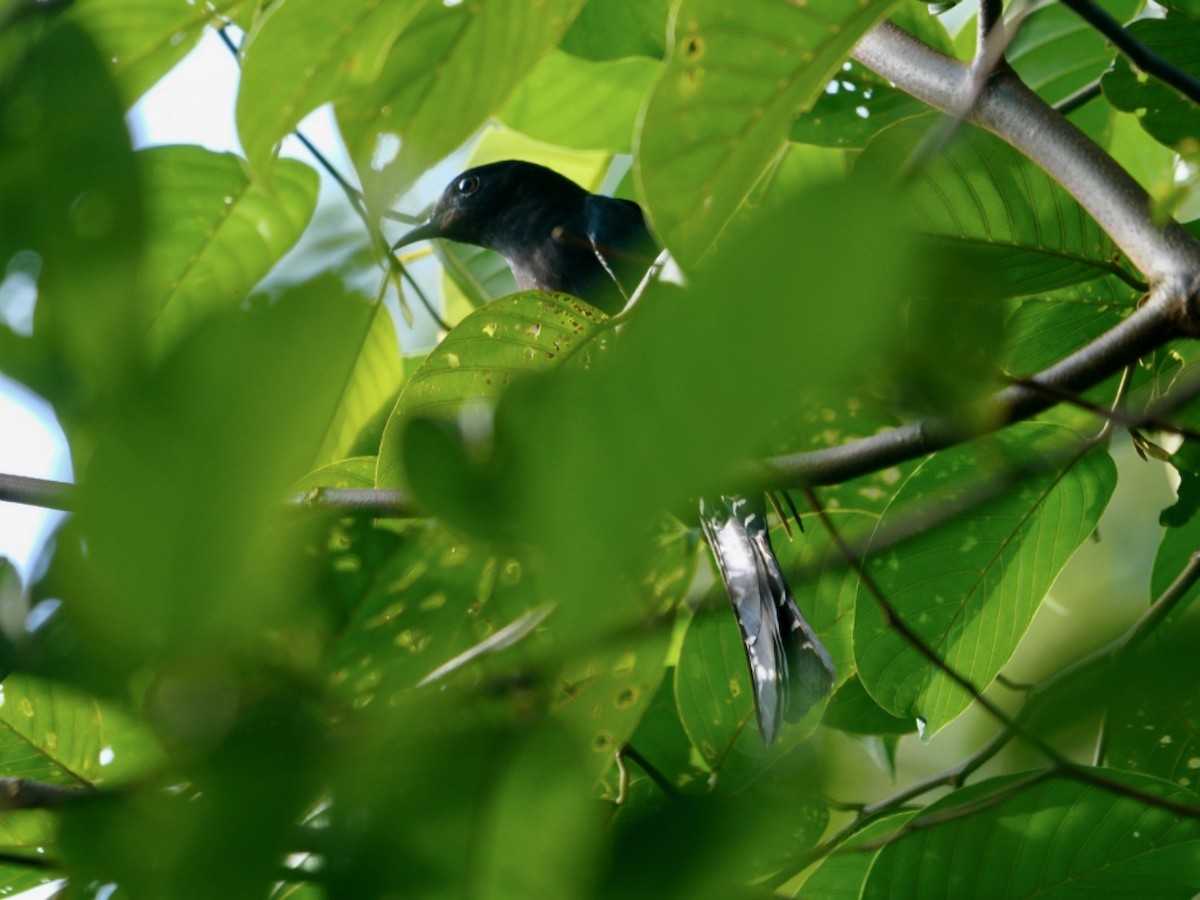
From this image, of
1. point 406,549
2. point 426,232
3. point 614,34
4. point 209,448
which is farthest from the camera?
point 426,232

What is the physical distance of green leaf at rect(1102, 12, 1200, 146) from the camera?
121 cm

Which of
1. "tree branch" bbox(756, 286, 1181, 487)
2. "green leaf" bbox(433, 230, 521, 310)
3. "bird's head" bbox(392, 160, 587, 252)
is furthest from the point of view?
"bird's head" bbox(392, 160, 587, 252)

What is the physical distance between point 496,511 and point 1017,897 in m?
0.77

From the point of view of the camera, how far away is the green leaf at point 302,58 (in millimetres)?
761

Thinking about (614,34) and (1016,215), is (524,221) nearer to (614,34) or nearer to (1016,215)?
(614,34)

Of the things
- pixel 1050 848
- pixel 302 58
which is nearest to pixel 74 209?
pixel 302 58

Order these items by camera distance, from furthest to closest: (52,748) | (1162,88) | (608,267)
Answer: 1. (608,267)
2. (1162,88)
3. (52,748)

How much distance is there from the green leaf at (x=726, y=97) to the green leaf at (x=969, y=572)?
543 mm

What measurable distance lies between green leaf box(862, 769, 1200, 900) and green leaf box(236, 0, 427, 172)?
2.15ft

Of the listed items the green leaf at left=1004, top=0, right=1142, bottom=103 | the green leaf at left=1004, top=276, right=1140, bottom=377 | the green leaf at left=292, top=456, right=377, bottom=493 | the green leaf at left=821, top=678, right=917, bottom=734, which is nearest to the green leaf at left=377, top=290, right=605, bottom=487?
the green leaf at left=292, top=456, right=377, bottom=493

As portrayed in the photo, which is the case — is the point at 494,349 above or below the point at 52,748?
above

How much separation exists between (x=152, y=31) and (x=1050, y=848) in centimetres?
98

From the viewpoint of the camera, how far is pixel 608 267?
1379 mm

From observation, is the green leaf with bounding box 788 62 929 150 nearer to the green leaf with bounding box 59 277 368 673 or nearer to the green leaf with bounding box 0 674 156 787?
the green leaf with bounding box 0 674 156 787
